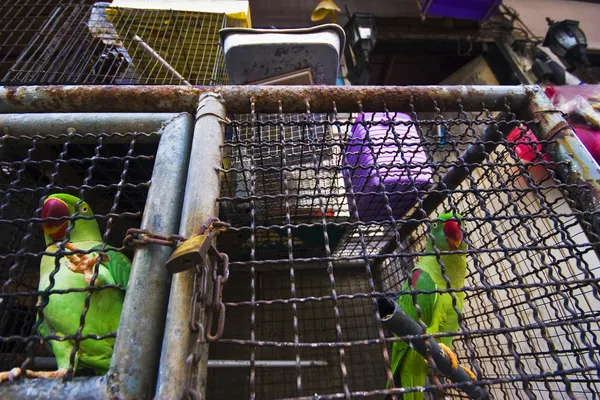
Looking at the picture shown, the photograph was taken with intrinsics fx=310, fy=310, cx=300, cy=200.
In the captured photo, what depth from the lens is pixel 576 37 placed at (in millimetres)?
2857

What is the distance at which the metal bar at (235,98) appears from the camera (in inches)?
36.4

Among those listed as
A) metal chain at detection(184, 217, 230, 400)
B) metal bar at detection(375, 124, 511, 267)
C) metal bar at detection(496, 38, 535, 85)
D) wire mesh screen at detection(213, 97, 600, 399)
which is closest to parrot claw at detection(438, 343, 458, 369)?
wire mesh screen at detection(213, 97, 600, 399)

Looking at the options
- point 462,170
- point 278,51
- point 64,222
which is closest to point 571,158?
point 462,170

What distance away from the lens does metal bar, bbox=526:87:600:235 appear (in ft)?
2.75

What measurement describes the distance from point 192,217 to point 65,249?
0.83 metres

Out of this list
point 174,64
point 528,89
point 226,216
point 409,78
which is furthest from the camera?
point 409,78

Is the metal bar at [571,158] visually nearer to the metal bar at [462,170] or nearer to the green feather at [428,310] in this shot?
the metal bar at [462,170]

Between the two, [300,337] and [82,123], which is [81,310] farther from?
[300,337]

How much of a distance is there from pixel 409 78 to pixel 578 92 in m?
1.94

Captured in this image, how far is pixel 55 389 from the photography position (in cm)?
52

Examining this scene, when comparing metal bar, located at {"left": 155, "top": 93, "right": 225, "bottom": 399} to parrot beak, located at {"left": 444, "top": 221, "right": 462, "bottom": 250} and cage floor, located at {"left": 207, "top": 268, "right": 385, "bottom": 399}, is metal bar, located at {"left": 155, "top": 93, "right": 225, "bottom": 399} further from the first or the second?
cage floor, located at {"left": 207, "top": 268, "right": 385, "bottom": 399}

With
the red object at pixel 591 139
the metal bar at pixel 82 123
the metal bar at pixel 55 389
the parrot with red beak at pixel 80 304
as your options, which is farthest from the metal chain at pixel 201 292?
the red object at pixel 591 139

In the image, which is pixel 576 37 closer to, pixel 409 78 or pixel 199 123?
pixel 409 78

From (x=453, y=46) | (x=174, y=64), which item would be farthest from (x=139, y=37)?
(x=453, y=46)
